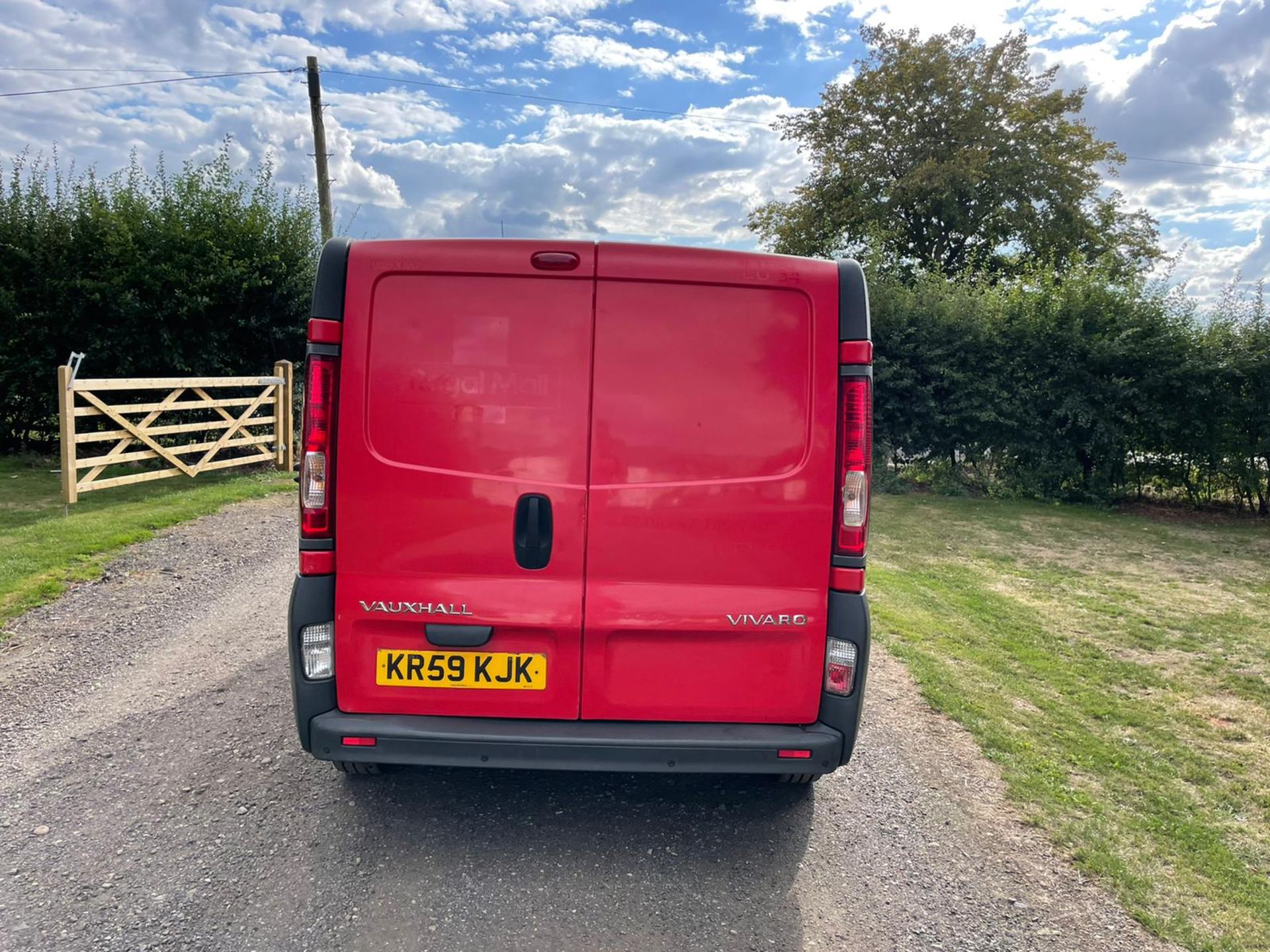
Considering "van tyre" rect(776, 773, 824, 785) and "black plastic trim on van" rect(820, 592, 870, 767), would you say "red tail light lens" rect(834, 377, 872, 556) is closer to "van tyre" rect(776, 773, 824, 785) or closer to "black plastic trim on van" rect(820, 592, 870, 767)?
"black plastic trim on van" rect(820, 592, 870, 767)

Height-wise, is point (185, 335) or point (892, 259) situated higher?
point (892, 259)

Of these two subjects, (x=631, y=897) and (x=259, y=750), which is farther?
(x=259, y=750)

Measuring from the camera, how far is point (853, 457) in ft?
9.94

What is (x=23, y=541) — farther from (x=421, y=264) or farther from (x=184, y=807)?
Result: (x=421, y=264)

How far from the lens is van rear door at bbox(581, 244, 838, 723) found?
294 centimetres

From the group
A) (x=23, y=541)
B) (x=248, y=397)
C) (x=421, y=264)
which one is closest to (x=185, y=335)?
(x=248, y=397)

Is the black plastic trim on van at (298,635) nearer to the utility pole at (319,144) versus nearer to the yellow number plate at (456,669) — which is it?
the yellow number plate at (456,669)

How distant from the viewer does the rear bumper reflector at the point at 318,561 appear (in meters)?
3.00

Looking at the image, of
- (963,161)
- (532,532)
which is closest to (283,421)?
(532,532)

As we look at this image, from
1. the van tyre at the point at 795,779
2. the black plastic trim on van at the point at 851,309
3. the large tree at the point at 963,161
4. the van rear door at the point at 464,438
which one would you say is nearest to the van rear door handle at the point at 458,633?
the van rear door at the point at 464,438

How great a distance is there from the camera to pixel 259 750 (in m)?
3.89

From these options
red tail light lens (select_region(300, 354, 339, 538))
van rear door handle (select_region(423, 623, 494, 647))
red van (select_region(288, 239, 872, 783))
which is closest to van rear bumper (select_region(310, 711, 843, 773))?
red van (select_region(288, 239, 872, 783))

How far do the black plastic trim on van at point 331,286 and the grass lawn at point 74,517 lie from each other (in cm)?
463

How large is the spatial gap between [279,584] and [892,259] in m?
13.5
